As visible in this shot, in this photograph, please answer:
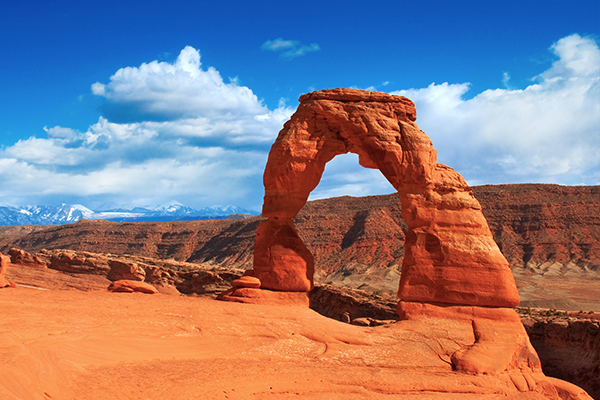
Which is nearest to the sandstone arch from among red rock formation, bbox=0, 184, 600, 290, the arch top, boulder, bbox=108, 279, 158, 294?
the arch top

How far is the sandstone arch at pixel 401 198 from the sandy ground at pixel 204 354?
1.85 meters

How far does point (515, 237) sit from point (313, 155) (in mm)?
51715

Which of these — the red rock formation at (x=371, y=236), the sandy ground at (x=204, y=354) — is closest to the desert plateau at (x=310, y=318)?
the sandy ground at (x=204, y=354)

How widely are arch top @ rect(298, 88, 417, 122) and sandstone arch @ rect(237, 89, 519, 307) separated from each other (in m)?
0.04

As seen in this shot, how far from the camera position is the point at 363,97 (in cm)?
1731

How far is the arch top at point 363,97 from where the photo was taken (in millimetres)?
17281

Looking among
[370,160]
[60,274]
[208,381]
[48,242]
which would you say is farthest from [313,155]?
[48,242]

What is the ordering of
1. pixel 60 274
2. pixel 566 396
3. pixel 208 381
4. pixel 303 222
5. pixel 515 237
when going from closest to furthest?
pixel 208 381 → pixel 566 396 → pixel 60 274 → pixel 515 237 → pixel 303 222

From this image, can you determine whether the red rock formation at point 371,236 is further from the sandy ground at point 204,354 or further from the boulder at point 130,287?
the sandy ground at point 204,354

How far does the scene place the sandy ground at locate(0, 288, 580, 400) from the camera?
27.6 feet

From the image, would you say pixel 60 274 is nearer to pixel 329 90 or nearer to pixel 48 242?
pixel 329 90

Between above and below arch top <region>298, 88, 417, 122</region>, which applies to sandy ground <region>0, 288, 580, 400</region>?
below

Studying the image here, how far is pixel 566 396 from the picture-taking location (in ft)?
41.8

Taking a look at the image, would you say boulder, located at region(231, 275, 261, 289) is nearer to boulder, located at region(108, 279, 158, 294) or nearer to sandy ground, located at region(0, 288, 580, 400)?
sandy ground, located at region(0, 288, 580, 400)
